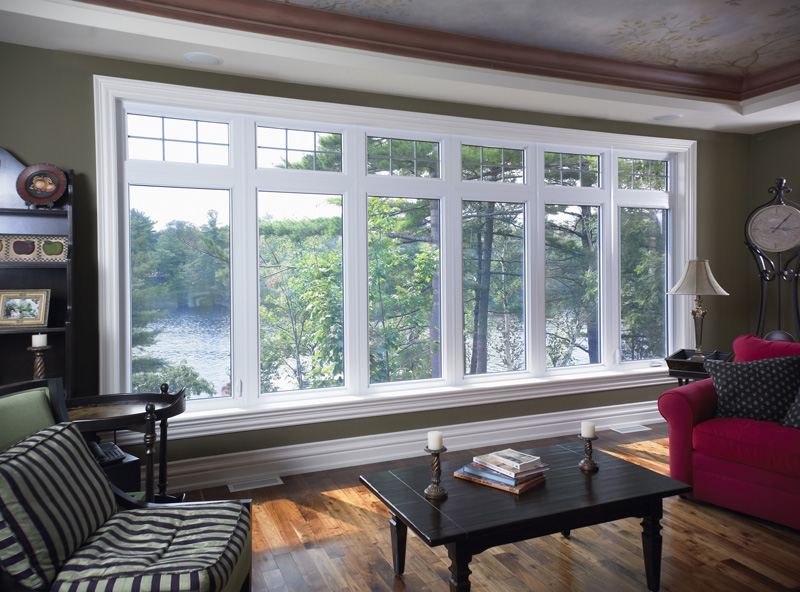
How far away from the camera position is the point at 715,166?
213 inches

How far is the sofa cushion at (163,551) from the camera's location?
161 centimetres

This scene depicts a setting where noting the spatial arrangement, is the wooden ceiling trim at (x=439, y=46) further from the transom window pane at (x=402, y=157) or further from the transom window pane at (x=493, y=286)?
the transom window pane at (x=493, y=286)

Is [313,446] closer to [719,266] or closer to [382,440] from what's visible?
[382,440]

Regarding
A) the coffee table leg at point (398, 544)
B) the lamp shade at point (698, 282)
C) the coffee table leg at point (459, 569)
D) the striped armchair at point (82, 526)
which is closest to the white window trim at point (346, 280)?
the lamp shade at point (698, 282)

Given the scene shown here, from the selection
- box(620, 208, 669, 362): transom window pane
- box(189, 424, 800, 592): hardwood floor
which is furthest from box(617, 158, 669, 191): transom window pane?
box(189, 424, 800, 592): hardwood floor

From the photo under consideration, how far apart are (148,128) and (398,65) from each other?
65.7 inches

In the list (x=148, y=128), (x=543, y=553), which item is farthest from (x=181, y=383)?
(x=543, y=553)

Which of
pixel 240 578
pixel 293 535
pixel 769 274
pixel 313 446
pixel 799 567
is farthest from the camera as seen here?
pixel 769 274

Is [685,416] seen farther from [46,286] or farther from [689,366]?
[46,286]

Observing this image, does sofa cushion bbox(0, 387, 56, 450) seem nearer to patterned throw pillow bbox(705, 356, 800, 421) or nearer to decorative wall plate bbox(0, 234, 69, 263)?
decorative wall plate bbox(0, 234, 69, 263)

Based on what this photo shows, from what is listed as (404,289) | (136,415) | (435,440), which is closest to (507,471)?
(435,440)

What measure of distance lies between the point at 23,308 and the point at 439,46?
298 cm

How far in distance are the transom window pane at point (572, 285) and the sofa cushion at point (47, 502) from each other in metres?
3.76

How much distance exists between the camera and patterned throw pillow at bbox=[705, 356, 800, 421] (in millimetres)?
3076
